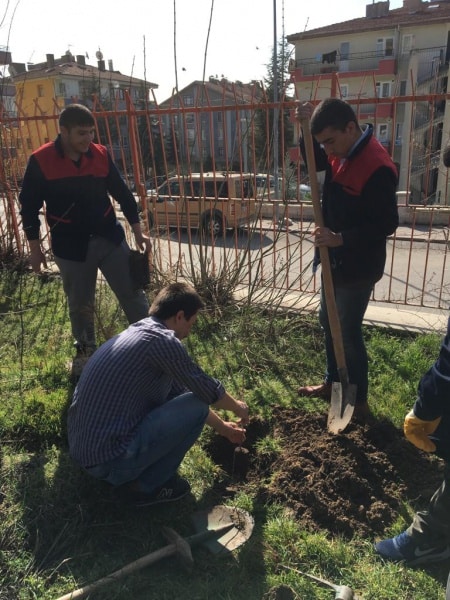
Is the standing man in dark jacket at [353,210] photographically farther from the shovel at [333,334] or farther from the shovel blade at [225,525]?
the shovel blade at [225,525]

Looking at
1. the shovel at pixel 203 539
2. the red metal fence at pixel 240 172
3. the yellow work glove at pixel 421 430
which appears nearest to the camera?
the yellow work glove at pixel 421 430

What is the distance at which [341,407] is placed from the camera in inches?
107

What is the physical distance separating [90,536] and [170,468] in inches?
17.7

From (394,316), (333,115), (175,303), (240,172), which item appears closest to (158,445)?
(175,303)

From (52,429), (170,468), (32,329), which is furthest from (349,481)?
(32,329)

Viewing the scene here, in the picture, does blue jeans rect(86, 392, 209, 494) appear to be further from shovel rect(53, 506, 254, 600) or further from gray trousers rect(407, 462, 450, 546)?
gray trousers rect(407, 462, 450, 546)

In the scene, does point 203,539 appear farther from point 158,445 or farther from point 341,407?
point 341,407

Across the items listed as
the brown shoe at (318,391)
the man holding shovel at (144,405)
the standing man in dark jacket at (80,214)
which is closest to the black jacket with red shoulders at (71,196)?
the standing man in dark jacket at (80,214)

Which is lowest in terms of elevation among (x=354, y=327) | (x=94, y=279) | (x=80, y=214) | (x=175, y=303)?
(x=354, y=327)

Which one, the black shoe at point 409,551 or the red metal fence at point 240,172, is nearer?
the black shoe at point 409,551

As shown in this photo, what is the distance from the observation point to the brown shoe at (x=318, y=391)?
3.18 metres

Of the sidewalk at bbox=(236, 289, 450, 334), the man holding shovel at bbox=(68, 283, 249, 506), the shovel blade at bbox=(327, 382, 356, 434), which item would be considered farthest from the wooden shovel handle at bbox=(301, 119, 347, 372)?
the sidewalk at bbox=(236, 289, 450, 334)

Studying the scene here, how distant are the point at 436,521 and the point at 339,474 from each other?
575 mm

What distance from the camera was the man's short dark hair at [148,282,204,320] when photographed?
2.17 meters
